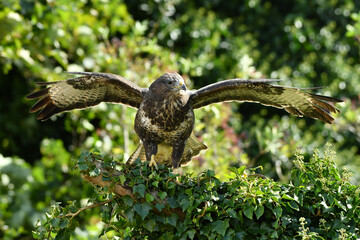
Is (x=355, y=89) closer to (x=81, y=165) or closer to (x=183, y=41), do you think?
(x=183, y=41)

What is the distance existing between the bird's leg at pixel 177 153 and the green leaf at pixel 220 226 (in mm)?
767

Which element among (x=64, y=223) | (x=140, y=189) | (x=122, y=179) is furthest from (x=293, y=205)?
(x=64, y=223)

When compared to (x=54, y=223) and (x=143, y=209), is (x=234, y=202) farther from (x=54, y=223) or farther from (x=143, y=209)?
(x=54, y=223)

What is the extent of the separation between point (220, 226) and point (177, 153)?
0.83m

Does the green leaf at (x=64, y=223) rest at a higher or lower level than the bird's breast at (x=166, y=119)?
lower

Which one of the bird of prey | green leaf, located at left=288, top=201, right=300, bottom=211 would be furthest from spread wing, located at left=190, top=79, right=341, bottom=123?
green leaf, located at left=288, top=201, right=300, bottom=211

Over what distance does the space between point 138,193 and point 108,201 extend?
0.26 m

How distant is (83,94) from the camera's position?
3.70 meters

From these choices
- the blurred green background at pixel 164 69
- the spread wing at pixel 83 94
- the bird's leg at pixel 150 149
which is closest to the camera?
the bird's leg at pixel 150 149

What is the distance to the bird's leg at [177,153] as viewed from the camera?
137 inches

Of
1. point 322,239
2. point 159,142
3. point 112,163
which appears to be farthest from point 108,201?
point 322,239

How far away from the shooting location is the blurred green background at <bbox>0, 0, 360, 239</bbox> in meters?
5.72

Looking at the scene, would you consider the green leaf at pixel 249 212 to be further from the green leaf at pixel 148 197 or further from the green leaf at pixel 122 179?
the green leaf at pixel 122 179

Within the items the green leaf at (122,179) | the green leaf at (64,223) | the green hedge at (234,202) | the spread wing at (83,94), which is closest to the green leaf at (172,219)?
the green hedge at (234,202)
